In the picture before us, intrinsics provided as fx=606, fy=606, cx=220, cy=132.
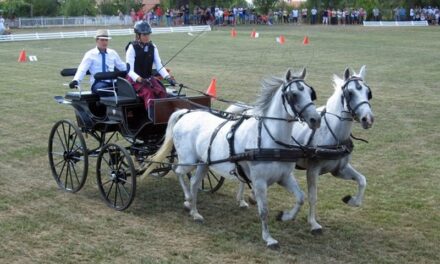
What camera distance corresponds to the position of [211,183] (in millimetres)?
8328

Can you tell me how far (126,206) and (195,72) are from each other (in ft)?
48.5

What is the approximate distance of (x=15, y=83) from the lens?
19406mm

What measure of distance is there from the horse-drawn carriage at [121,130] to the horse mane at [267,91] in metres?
1.64

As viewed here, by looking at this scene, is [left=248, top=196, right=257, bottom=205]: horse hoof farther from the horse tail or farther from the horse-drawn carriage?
the horse tail

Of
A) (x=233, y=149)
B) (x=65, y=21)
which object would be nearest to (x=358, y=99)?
(x=233, y=149)

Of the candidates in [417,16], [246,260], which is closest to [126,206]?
[246,260]

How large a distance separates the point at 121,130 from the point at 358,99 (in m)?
3.19

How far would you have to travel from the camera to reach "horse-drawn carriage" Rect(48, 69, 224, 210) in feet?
23.9

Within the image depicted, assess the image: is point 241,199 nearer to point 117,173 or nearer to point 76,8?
point 117,173

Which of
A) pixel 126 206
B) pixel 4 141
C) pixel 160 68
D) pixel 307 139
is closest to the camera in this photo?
pixel 307 139

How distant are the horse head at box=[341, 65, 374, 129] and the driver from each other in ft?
8.14

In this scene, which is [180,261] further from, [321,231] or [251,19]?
[251,19]

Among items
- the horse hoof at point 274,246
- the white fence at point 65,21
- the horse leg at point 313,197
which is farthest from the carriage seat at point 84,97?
the white fence at point 65,21

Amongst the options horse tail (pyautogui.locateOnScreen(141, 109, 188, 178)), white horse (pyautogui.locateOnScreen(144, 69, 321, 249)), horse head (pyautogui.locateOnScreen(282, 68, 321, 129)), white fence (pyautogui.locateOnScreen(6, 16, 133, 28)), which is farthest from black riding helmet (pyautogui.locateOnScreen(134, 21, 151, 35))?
white fence (pyautogui.locateOnScreen(6, 16, 133, 28))
